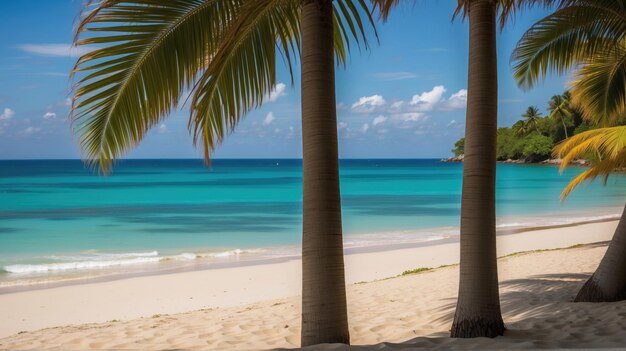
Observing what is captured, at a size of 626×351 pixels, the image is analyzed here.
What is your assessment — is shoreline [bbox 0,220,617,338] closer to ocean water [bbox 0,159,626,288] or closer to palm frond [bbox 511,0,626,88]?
ocean water [bbox 0,159,626,288]

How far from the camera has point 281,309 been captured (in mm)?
8211

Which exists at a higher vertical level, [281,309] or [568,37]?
[568,37]

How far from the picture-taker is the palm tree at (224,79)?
14.6 ft

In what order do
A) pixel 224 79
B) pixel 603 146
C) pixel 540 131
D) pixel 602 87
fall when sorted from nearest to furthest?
1. pixel 224 79
2. pixel 603 146
3. pixel 602 87
4. pixel 540 131

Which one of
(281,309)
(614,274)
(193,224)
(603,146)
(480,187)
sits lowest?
(193,224)

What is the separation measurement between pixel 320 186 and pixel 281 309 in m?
4.12

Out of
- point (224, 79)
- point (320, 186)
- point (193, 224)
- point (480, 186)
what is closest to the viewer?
point (320, 186)

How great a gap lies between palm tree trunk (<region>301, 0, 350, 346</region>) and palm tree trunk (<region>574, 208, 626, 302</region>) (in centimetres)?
321

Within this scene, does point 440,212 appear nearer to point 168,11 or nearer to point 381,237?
point 381,237

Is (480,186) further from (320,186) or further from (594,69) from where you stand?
(594,69)

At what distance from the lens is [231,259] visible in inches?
Result: 667

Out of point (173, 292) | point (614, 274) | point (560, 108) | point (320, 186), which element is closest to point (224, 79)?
point (320, 186)

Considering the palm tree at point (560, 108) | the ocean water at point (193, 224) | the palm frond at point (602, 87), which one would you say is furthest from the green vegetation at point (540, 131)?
the palm frond at point (602, 87)

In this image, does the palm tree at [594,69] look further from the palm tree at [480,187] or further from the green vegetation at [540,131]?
the green vegetation at [540,131]
